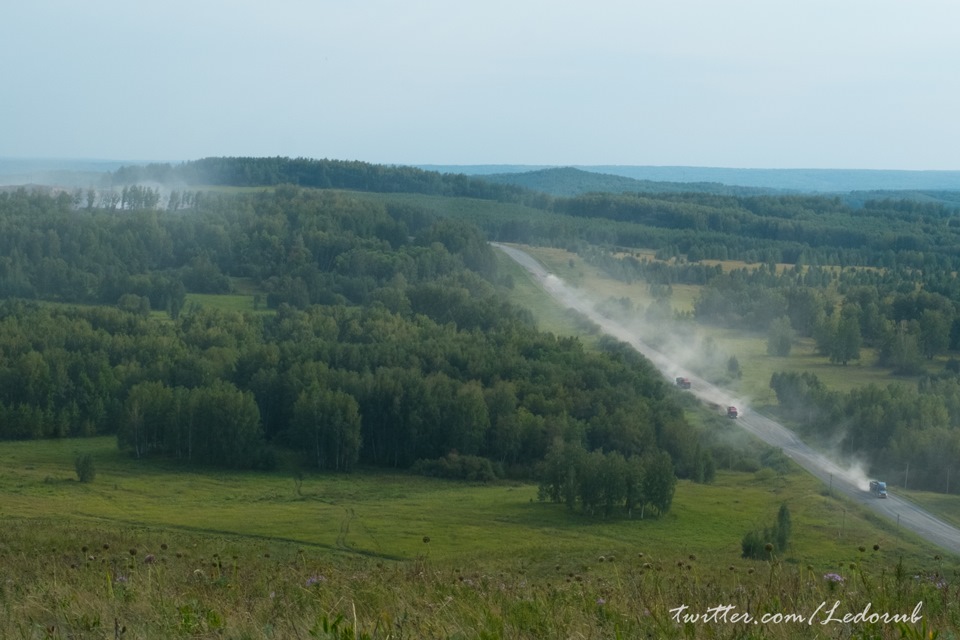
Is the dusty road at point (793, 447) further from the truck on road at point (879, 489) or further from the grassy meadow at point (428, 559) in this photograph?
the grassy meadow at point (428, 559)

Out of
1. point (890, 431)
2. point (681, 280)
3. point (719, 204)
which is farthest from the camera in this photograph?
point (719, 204)

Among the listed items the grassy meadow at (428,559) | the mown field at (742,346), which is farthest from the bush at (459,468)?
the mown field at (742,346)

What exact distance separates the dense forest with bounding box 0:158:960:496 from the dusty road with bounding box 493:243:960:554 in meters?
2.21

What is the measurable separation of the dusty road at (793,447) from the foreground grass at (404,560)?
4.89 ft

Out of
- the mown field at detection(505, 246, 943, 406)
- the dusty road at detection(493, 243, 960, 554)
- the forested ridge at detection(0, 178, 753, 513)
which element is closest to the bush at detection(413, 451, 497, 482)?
the forested ridge at detection(0, 178, 753, 513)

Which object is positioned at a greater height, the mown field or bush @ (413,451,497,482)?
the mown field

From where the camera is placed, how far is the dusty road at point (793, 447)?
38938 millimetres

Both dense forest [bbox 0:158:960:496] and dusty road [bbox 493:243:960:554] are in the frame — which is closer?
dusty road [bbox 493:243:960:554]

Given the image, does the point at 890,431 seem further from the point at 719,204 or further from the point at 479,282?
the point at 719,204

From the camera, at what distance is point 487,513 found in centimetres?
4081

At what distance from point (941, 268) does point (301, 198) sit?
6910cm

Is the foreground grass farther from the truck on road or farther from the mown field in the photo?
the mown field

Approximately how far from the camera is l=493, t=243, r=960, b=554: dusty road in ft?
128

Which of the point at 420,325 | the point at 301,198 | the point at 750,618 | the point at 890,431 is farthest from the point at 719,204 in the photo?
the point at 750,618
